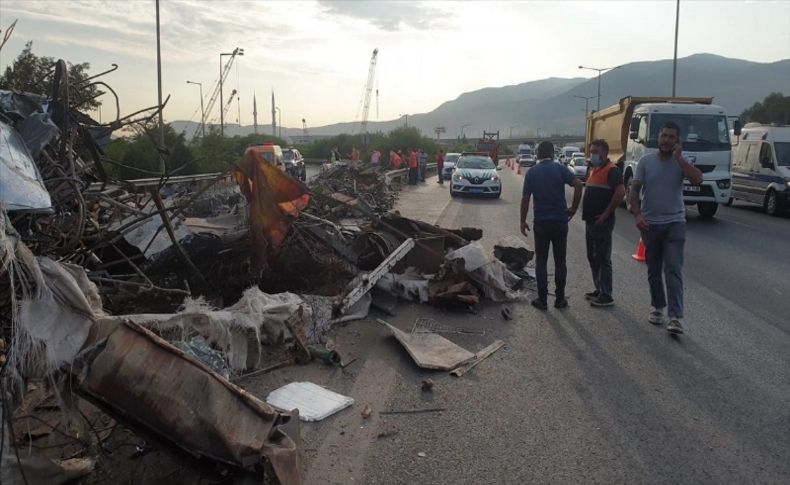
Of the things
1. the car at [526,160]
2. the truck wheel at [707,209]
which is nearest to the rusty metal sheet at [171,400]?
the truck wheel at [707,209]

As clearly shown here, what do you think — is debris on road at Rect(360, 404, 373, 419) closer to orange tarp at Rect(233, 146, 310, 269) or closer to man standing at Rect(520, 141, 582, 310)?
orange tarp at Rect(233, 146, 310, 269)

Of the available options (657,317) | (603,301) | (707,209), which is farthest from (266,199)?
(707,209)

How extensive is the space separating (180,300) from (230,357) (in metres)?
1.55

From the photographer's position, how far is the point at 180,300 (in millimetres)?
5949

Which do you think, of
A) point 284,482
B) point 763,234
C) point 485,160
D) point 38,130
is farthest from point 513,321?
point 485,160

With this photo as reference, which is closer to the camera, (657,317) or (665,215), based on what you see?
(665,215)

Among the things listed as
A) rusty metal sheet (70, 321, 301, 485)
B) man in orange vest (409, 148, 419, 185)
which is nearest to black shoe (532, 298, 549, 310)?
rusty metal sheet (70, 321, 301, 485)

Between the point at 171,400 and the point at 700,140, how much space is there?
55.4 ft

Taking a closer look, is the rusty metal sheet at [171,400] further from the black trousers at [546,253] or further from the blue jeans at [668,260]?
the black trousers at [546,253]

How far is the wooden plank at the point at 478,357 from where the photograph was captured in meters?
5.16

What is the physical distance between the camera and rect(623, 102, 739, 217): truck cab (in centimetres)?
1628

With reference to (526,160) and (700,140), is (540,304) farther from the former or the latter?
A: (526,160)

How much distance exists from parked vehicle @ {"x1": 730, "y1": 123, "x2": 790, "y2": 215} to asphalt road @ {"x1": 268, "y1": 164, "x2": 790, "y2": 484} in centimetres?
1208

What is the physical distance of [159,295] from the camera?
5930 millimetres
